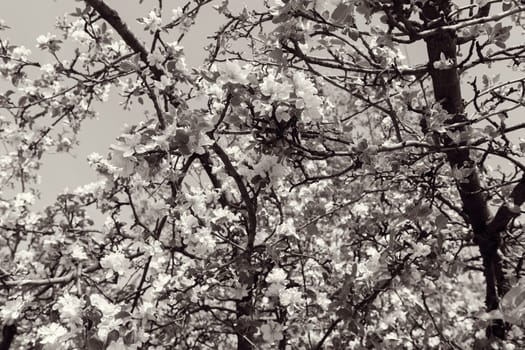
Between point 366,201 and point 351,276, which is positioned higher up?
point 366,201

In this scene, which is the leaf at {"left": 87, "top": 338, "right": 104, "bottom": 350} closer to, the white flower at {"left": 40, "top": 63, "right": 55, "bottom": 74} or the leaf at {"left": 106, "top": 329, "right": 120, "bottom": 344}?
the leaf at {"left": 106, "top": 329, "right": 120, "bottom": 344}

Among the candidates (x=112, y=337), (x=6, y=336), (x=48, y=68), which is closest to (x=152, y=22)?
(x=48, y=68)

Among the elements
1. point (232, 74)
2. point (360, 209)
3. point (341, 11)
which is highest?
point (360, 209)

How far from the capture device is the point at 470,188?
2.72 meters

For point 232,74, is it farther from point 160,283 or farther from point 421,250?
point 160,283

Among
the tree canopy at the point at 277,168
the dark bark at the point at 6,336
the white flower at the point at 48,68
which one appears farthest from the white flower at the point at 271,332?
the dark bark at the point at 6,336

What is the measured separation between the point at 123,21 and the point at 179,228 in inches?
64.1

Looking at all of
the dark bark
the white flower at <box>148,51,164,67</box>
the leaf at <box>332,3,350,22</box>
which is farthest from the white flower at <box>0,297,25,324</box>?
the leaf at <box>332,3,350,22</box>

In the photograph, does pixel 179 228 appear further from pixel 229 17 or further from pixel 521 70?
pixel 521 70

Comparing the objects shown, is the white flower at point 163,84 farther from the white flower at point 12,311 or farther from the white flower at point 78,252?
the white flower at point 12,311

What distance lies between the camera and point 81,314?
1.75 meters

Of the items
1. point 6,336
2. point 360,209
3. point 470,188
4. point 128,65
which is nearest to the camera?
point 128,65

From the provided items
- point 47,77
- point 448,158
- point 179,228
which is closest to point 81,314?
point 179,228

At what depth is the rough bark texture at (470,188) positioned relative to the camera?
247 centimetres
